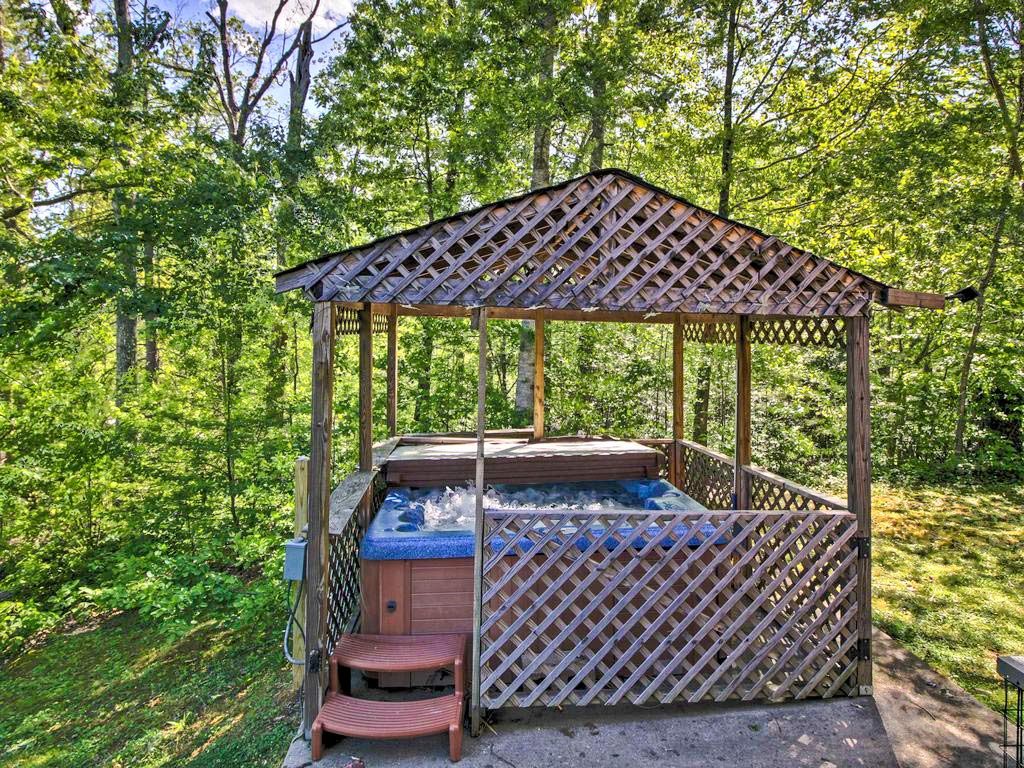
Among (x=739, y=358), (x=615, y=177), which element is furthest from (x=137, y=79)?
(x=739, y=358)

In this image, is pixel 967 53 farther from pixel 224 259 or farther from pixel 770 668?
pixel 224 259

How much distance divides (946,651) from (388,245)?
16.9 feet

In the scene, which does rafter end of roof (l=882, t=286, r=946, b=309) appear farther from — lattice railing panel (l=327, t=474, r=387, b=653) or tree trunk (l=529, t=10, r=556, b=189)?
tree trunk (l=529, t=10, r=556, b=189)

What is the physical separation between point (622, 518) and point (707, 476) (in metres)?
2.73

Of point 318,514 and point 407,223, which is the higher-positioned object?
point 407,223

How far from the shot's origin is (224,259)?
7059mm

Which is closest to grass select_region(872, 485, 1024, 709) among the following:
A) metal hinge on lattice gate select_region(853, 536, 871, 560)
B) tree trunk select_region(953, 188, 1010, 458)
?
tree trunk select_region(953, 188, 1010, 458)

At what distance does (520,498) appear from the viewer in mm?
5379

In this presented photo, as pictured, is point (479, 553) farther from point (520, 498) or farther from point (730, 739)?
point (520, 498)

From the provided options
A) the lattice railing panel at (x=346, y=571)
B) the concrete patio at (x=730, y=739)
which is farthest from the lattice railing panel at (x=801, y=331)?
the lattice railing panel at (x=346, y=571)

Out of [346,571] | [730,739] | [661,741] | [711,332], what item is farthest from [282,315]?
[730,739]

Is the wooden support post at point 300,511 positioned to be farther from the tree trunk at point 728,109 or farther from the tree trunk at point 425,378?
the tree trunk at point 728,109

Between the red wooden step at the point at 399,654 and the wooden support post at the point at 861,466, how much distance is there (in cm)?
257

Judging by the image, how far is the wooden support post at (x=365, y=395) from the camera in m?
4.70
